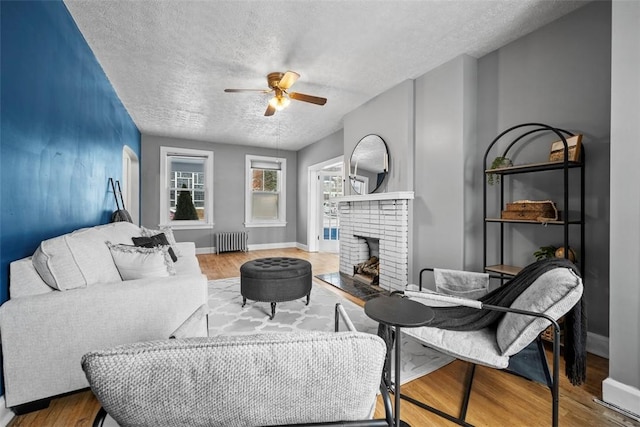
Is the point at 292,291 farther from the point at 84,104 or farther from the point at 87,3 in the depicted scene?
the point at 87,3

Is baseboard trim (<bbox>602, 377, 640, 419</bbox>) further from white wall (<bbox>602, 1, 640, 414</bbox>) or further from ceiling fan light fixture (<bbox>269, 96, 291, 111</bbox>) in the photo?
ceiling fan light fixture (<bbox>269, 96, 291, 111</bbox>)

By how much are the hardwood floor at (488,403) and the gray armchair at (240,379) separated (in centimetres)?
113

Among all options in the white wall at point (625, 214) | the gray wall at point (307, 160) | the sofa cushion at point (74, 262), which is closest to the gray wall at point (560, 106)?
the white wall at point (625, 214)

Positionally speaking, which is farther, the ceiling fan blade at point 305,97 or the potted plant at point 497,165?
the ceiling fan blade at point 305,97

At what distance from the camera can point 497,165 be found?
251 cm

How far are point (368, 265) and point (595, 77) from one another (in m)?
3.09

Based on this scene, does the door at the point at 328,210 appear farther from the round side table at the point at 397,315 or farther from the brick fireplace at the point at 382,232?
the round side table at the point at 397,315

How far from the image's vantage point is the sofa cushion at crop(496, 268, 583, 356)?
1326 mm

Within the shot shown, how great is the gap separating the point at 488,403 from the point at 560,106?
7.81ft

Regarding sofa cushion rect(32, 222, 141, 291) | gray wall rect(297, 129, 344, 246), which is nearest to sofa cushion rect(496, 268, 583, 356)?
sofa cushion rect(32, 222, 141, 291)

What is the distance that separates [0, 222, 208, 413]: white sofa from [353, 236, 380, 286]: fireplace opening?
2.70 meters

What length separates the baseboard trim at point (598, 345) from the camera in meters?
2.06

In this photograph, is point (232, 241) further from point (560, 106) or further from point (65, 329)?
point (560, 106)

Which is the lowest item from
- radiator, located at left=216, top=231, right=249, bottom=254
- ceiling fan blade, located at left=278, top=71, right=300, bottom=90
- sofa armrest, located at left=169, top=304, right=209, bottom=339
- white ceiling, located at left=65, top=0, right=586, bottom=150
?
radiator, located at left=216, top=231, right=249, bottom=254
